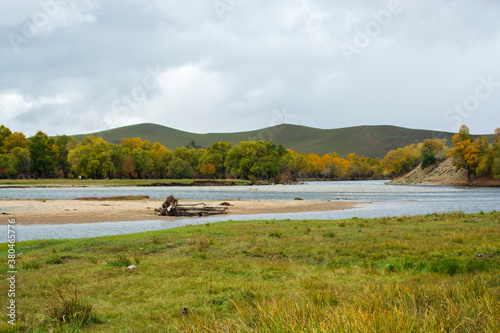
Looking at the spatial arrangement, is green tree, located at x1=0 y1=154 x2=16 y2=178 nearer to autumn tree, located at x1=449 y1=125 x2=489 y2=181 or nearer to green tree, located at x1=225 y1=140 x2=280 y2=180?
green tree, located at x1=225 y1=140 x2=280 y2=180

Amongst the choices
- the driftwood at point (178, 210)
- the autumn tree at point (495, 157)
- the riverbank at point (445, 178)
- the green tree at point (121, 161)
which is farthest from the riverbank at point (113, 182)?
the autumn tree at point (495, 157)

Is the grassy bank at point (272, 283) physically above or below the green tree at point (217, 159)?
below

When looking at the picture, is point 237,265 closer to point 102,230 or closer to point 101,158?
point 102,230

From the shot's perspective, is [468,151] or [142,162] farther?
[142,162]

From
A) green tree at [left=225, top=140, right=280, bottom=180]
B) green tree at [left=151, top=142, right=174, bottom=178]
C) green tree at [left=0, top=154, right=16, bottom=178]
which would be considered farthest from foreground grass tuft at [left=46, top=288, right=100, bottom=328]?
green tree at [left=151, top=142, right=174, bottom=178]

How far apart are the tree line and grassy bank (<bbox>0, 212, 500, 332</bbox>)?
4231 inches

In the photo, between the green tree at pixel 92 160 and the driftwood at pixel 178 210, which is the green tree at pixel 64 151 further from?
the driftwood at pixel 178 210

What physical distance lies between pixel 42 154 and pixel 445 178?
479 feet

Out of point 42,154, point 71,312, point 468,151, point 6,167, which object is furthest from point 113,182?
point 71,312

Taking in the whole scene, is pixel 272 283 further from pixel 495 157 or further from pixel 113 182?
pixel 113 182

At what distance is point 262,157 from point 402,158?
72.9m

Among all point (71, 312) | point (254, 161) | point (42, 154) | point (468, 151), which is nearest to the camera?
point (71, 312)

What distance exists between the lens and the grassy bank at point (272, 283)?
4.57 metres

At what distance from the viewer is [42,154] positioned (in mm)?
132250
